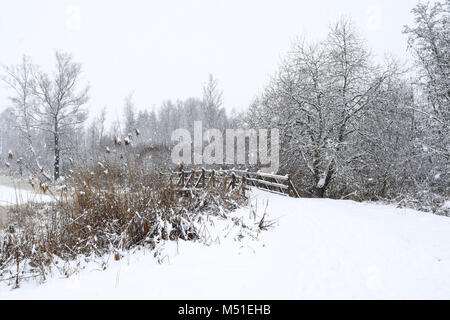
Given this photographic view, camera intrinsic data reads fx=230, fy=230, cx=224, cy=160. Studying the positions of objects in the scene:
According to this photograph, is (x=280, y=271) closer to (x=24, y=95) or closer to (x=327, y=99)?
(x=327, y=99)

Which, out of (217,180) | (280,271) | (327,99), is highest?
(327,99)

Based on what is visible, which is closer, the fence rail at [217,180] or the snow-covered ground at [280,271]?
the snow-covered ground at [280,271]

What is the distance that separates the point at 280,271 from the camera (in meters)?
2.68

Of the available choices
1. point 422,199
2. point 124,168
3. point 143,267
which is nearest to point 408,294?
point 143,267

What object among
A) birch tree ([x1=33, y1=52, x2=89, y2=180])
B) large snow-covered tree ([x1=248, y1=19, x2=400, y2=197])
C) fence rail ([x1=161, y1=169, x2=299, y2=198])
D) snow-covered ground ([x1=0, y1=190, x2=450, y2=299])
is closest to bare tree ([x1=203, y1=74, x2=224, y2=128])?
birch tree ([x1=33, y1=52, x2=89, y2=180])

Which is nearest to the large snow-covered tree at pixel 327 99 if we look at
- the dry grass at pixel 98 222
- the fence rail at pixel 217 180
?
the fence rail at pixel 217 180

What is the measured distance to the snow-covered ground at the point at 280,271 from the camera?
224 centimetres

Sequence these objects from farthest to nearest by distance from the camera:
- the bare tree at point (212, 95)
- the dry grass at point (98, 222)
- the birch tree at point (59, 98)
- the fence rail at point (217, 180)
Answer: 1. the bare tree at point (212, 95)
2. the birch tree at point (59, 98)
3. the fence rail at point (217, 180)
4. the dry grass at point (98, 222)

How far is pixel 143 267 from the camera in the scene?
2707mm

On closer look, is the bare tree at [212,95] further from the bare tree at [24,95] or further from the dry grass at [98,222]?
the dry grass at [98,222]

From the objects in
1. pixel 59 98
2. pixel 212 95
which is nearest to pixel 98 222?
pixel 59 98

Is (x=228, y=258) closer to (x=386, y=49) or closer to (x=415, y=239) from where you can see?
(x=415, y=239)

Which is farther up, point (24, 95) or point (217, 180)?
point (24, 95)

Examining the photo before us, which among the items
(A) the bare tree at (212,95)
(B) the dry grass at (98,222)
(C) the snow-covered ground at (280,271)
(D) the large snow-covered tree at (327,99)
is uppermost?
(A) the bare tree at (212,95)
